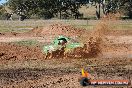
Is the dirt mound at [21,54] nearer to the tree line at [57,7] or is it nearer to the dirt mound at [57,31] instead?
the dirt mound at [57,31]

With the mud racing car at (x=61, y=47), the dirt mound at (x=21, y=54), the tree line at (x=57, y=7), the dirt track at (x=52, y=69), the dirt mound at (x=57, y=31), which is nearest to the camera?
the dirt track at (x=52, y=69)

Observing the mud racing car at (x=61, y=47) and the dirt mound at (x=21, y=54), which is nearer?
the mud racing car at (x=61, y=47)

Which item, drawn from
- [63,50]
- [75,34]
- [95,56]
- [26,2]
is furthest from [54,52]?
[26,2]

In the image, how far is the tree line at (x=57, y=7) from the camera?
103 m

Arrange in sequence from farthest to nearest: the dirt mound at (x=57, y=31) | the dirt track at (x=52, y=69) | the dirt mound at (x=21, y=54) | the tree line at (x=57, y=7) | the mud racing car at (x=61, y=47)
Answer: the tree line at (x=57, y=7) < the dirt mound at (x=57, y=31) < the dirt mound at (x=21, y=54) < the mud racing car at (x=61, y=47) < the dirt track at (x=52, y=69)

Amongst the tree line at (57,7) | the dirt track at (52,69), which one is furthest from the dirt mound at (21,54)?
the tree line at (57,7)

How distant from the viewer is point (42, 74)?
58.7 ft

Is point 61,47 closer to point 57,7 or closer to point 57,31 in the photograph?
point 57,31

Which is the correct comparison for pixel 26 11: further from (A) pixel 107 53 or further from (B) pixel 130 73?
(B) pixel 130 73

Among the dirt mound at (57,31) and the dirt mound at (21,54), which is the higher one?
the dirt mound at (21,54)

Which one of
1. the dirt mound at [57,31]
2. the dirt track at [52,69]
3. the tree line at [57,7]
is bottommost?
the tree line at [57,7]

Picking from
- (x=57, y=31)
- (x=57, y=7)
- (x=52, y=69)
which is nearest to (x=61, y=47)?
(x=52, y=69)

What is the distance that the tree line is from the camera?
10319cm

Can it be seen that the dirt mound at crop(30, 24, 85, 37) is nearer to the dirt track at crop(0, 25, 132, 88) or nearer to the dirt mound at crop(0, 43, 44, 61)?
the dirt mound at crop(0, 43, 44, 61)
